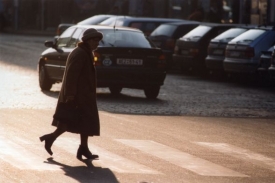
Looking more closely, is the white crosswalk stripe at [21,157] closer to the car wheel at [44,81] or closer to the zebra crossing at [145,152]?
the zebra crossing at [145,152]

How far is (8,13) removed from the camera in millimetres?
59031

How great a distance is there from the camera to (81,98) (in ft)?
39.1

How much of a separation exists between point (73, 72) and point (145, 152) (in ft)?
4.59

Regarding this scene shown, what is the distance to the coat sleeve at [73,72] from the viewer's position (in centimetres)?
1186

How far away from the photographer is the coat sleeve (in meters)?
11.9

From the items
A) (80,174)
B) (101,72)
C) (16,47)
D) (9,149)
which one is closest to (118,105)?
(101,72)

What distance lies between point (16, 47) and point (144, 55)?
68.5ft

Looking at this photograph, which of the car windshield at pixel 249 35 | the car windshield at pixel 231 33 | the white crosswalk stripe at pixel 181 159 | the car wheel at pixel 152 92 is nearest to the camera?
the white crosswalk stripe at pixel 181 159

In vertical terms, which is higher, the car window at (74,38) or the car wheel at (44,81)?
the car window at (74,38)

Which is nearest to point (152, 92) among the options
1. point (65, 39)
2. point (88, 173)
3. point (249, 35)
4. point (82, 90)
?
point (65, 39)

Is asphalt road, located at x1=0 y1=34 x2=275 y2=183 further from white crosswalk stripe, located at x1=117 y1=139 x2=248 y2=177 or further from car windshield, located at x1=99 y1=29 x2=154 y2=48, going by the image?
car windshield, located at x1=99 y1=29 x2=154 y2=48

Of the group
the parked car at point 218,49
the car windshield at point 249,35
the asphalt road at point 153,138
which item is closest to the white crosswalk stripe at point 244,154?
the asphalt road at point 153,138

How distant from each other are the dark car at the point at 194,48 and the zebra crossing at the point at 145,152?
49.1ft

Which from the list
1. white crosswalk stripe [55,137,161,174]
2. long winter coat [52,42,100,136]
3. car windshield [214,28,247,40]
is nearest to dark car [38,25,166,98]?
car windshield [214,28,247,40]
